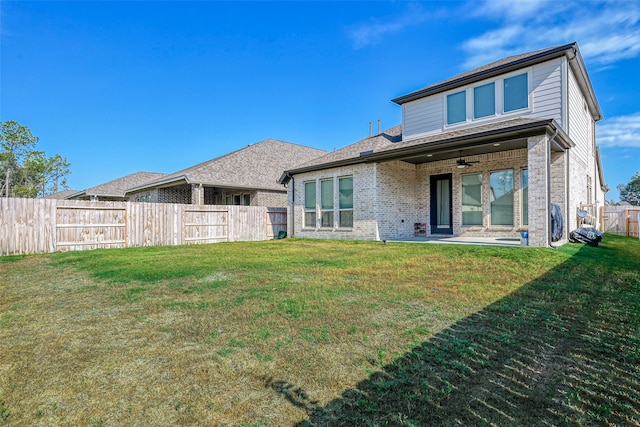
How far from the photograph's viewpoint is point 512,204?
34.6 ft

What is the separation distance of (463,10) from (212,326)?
12.5 metres

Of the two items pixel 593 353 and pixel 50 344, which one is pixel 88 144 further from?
pixel 593 353

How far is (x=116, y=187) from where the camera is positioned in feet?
78.0

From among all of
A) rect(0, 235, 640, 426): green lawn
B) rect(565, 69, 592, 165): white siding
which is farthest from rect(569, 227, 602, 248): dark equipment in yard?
rect(0, 235, 640, 426): green lawn

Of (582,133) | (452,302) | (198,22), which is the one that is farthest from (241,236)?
(582,133)

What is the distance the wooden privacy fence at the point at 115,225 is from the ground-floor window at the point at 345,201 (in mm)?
4362

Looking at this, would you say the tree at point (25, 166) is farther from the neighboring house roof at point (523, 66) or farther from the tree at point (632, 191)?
the tree at point (632, 191)

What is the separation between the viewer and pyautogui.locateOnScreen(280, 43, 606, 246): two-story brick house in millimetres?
9000

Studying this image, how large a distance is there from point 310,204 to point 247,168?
6.22 meters

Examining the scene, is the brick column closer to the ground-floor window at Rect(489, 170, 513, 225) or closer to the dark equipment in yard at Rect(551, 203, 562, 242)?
the dark equipment in yard at Rect(551, 203, 562, 242)

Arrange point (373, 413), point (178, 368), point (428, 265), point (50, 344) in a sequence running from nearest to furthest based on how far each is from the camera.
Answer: point (373, 413) → point (178, 368) → point (50, 344) → point (428, 265)

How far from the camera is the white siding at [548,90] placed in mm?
9227

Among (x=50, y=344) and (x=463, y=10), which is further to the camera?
(x=463, y=10)

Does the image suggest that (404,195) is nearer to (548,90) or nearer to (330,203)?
(330,203)
